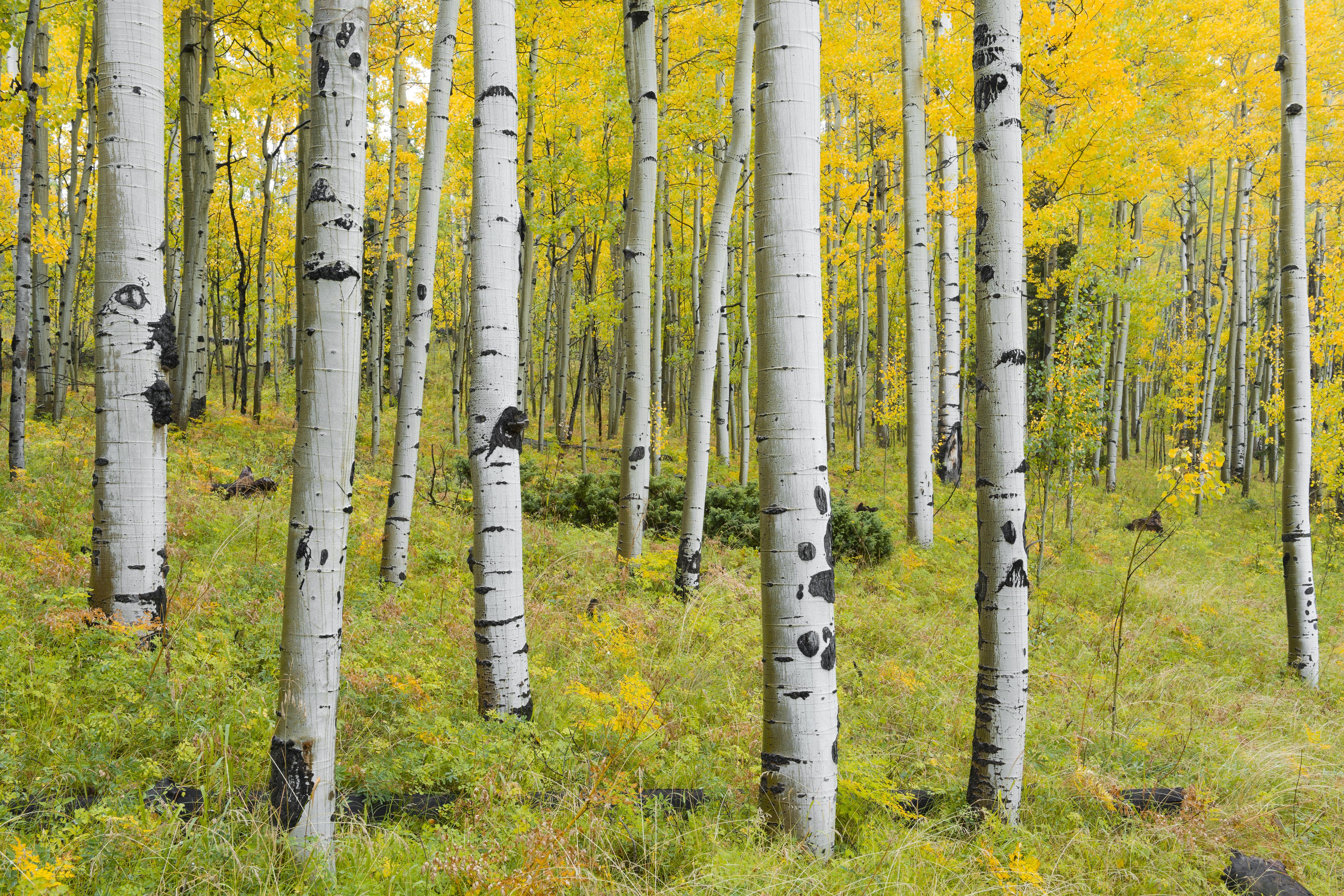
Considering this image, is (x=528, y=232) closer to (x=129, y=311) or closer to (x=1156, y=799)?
(x=129, y=311)

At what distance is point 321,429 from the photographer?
2322 mm

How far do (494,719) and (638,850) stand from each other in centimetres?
127

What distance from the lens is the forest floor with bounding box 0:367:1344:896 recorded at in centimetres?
246

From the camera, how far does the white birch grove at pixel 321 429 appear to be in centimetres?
230

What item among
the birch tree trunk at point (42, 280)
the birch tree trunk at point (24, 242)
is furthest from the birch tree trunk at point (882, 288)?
the birch tree trunk at point (42, 280)

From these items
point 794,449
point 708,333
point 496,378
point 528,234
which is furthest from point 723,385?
point 794,449

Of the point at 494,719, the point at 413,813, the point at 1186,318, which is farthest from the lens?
the point at 1186,318

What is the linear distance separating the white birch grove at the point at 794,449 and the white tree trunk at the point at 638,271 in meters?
3.94

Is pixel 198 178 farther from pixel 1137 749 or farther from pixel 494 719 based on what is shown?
pixel 1137 749

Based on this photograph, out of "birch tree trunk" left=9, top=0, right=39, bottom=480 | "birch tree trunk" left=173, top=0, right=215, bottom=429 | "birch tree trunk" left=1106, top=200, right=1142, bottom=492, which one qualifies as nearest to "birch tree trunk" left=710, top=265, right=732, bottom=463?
"birch tree trunk" left=173, top=0, right=215, bottom=429

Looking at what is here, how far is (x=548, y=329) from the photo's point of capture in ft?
49.3

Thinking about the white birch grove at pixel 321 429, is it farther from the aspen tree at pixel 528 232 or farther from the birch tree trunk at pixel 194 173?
the birch tree trunk at pixel 194 173

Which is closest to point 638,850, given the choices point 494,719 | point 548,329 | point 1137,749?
point 494,719

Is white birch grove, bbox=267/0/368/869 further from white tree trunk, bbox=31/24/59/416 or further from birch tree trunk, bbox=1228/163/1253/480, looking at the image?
birch tree trunk, bbox=1228/163/1253/480
